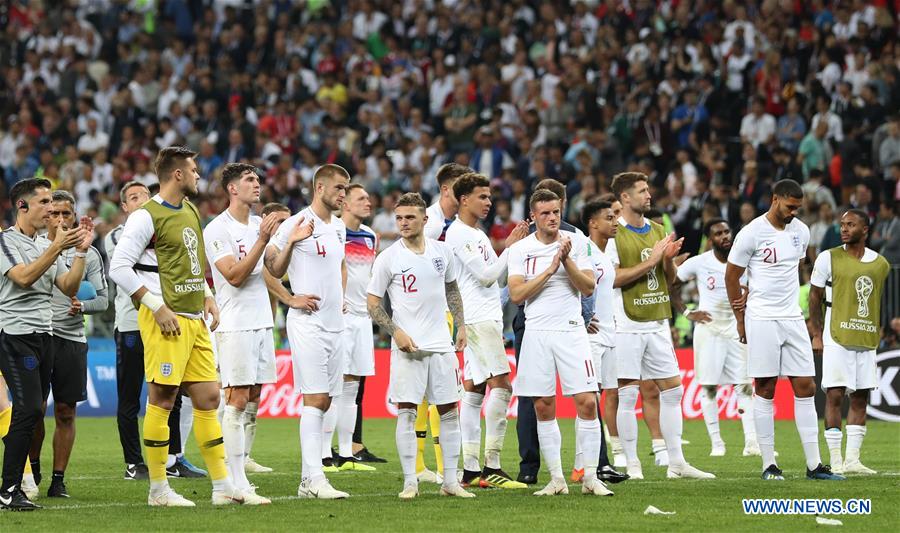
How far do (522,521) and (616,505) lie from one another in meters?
1.23

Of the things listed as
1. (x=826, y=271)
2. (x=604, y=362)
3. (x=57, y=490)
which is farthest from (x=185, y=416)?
(x=826, y=271)

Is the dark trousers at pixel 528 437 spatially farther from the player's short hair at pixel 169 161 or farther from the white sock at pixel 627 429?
the player's short hair at pixel 169 161

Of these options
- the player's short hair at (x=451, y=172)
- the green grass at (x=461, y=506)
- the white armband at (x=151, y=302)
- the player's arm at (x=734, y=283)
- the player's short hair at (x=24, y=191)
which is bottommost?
the green grass at (x=461, y=506)

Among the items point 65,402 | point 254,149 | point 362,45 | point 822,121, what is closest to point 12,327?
point 65,402

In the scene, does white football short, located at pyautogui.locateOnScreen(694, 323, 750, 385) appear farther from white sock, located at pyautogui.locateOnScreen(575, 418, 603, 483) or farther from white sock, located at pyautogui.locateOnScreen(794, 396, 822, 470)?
white sock, located at pyautogui.locateOnScreen(575, 418, 603, 483)

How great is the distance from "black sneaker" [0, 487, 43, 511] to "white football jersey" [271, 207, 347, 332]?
2.78 meters

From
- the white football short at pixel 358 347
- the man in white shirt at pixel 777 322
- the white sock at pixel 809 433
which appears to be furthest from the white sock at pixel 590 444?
the white football short at pixel 358 347

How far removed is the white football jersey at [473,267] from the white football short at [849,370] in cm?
380

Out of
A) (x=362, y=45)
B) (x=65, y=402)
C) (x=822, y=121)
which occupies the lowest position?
(x=65, y=402)

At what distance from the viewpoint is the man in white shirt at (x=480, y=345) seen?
1324 centimetres

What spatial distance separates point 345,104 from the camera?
105ft

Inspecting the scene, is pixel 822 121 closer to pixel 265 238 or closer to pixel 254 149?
pixel 254 149

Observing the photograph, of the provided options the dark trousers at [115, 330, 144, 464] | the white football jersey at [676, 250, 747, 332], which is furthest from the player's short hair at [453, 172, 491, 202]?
the white football jersey at [676, 250, 747, 332]

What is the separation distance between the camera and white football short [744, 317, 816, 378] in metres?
13.8
